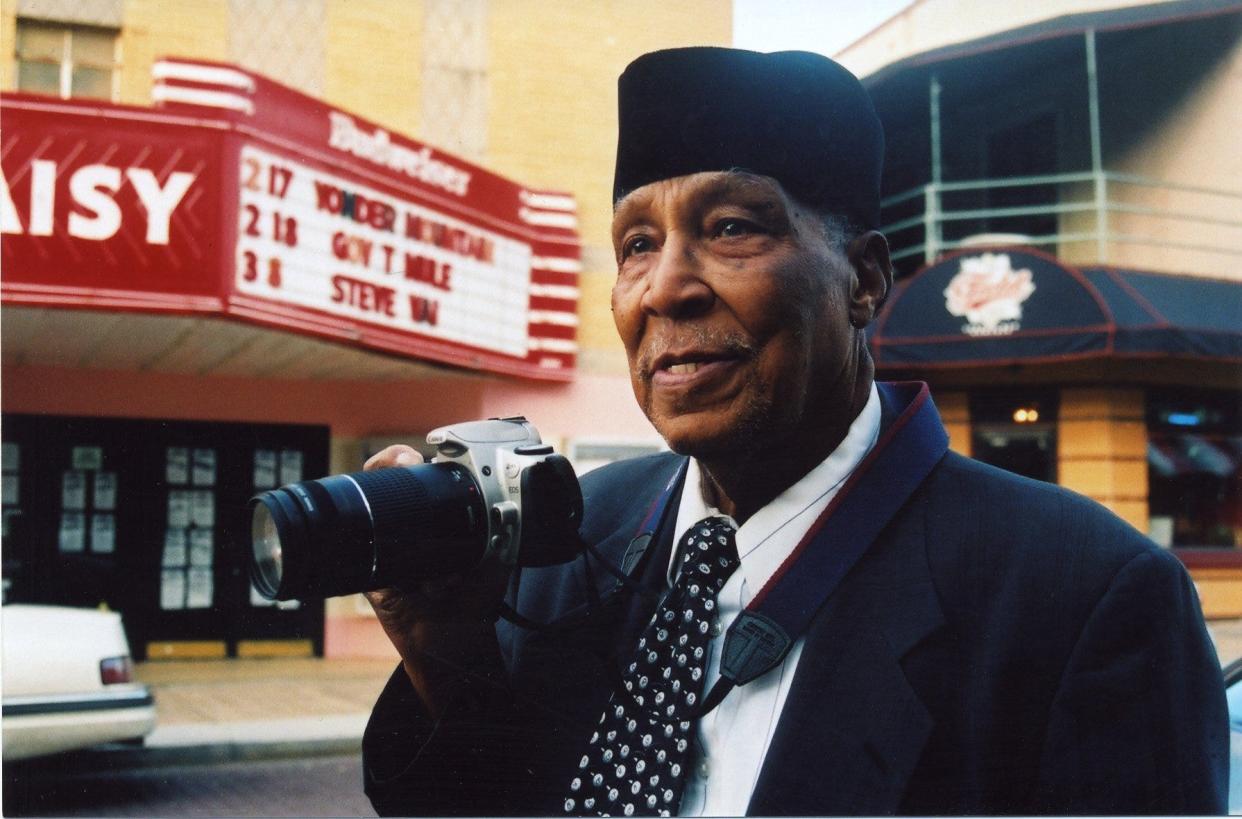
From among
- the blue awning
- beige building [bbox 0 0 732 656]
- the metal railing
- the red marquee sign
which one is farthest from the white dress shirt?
the blue awning

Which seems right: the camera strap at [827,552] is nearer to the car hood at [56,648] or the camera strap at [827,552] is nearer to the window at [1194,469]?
the car hood at [56,648]

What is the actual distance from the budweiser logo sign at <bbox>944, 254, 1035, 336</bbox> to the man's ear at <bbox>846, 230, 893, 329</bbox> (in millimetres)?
6446

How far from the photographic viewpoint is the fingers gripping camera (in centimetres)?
107

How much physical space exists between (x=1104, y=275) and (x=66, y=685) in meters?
6.15

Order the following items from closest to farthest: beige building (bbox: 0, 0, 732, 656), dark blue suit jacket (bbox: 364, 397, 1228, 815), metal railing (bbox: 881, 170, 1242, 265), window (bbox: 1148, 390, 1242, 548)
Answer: dark blue suit jacket (bbox: 364, 397, 1228, 815) < beige building (bbox: 0, 0, 732, 656) < window (bbox: 1148, 390, 1242, 548) < metal railing (bbox: 881, 170, 1242, 265)

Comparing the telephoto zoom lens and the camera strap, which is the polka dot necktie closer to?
the camera strap

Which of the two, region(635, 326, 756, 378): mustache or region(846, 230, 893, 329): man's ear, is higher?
region(846, 230, 893, 329): man's ear

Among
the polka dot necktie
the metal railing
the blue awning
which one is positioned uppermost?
the metal railing

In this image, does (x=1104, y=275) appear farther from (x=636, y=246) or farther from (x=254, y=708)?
(x=636, y=246)

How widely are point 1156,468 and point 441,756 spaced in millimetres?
Result: 6518

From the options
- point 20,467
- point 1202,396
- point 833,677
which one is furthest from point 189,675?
point 833,677

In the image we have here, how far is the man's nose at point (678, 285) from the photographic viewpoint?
1.06m

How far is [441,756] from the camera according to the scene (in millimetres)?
1214

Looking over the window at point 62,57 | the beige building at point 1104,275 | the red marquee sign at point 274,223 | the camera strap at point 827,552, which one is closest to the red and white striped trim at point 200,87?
the red marquee sign at point 274,223
